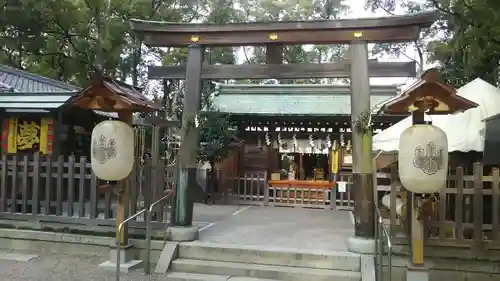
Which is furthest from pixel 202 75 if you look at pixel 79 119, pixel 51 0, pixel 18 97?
pixel 51 0

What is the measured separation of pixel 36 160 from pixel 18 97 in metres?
2.38

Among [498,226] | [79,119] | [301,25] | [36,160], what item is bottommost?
[498,226]

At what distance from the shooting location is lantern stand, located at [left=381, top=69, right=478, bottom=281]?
5.98 meters

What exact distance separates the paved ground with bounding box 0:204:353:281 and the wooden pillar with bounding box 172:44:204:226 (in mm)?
692

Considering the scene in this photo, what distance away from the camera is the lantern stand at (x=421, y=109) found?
598 centimetres

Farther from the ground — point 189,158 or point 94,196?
point 189,158

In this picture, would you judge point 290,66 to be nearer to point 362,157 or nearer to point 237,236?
point 362,157

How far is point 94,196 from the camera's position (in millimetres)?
8312

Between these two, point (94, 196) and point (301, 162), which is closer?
point (94, 196)

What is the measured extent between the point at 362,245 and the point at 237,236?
2.59 metres

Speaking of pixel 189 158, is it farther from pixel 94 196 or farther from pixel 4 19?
pixel 4 19

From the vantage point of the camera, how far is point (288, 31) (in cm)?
835

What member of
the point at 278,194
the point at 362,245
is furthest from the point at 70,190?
the point at 278,194

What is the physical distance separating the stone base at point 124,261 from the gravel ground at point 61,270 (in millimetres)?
88
